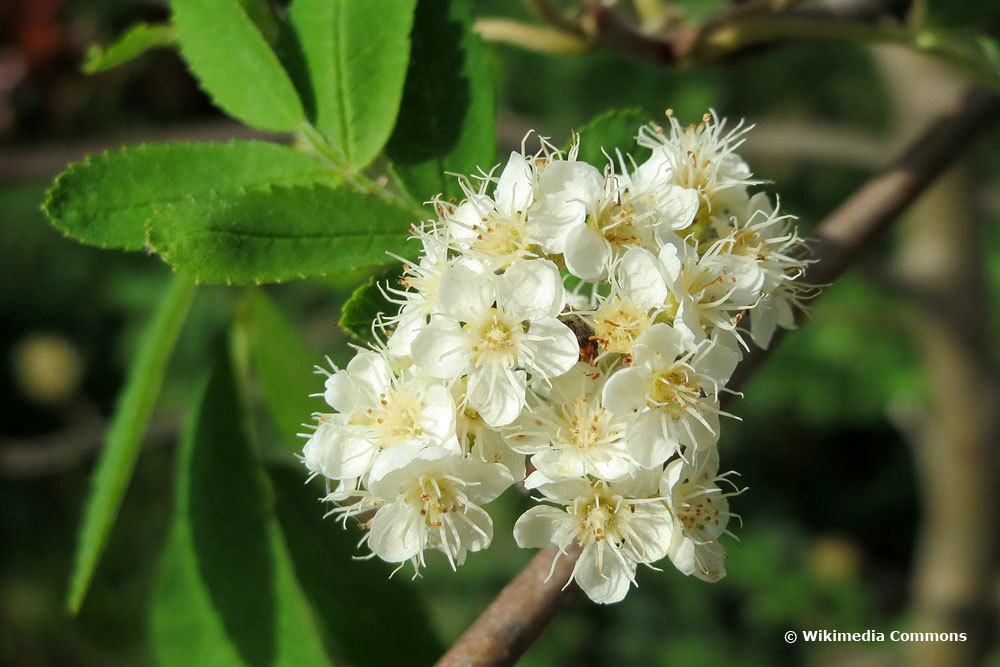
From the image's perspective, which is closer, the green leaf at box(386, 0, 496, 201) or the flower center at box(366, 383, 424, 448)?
the flower center at box(366, 383, 424, 448)

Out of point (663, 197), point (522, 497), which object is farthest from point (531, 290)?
point (522, 497)

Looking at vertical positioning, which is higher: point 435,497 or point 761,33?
point 761,33

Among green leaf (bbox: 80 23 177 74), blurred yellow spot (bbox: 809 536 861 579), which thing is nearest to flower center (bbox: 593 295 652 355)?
green leaf (bbox: 80 23 177 74)

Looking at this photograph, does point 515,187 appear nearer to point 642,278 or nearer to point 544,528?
point 642,278

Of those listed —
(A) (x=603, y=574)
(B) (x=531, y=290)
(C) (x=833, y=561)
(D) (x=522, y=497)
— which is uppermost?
(B) (x=531, y=290)

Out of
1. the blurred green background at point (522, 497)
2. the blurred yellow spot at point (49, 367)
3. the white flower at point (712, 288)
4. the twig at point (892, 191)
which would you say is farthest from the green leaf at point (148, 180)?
the blurred yellow spot at point (49, 367)

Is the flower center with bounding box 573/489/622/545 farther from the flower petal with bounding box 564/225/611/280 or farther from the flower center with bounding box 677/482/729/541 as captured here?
the flower petal with bounding box 564/225/611/280

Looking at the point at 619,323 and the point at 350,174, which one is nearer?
the point at 619,323
